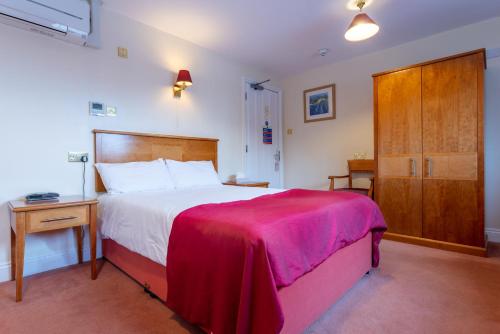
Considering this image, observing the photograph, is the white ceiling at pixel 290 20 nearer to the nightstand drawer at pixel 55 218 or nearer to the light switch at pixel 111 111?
the light switch at pixel 111 111

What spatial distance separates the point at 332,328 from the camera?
4.73 feet

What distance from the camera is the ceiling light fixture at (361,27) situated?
7.25 feet

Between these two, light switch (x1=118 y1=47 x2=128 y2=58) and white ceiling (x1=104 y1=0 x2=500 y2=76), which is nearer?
white ceiling (x1=104 y1=0 x2=500 y2=76)

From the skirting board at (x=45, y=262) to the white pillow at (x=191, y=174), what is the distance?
3.55 feet

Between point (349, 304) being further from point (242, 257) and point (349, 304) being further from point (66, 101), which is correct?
point (66, 101)

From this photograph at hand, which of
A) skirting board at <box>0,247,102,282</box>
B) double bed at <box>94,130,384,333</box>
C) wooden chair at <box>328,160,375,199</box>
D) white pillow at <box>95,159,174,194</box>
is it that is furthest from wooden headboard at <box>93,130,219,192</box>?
wooden chair at <box>328,160,375,199</box>

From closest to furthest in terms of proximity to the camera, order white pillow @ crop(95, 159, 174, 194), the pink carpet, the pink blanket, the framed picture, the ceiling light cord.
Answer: the pink blanket
the pink carpet
white pillow @ crop(95, 159, 174, 194)
the ceiling light cord
the framed picture

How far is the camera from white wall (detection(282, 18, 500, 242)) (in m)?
2.90

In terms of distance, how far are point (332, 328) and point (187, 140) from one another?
8.34ft

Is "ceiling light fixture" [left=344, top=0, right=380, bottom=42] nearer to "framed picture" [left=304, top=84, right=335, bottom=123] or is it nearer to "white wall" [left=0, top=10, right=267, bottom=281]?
"framed picture" [left=304, top=84, right=335, bottom=123]

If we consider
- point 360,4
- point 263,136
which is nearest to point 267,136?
point 263,136

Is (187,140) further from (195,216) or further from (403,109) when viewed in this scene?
(403,109)

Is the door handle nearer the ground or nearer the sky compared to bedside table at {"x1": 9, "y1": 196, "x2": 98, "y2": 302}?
nearer the sky

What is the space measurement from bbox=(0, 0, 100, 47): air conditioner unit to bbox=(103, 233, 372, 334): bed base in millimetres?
1895
